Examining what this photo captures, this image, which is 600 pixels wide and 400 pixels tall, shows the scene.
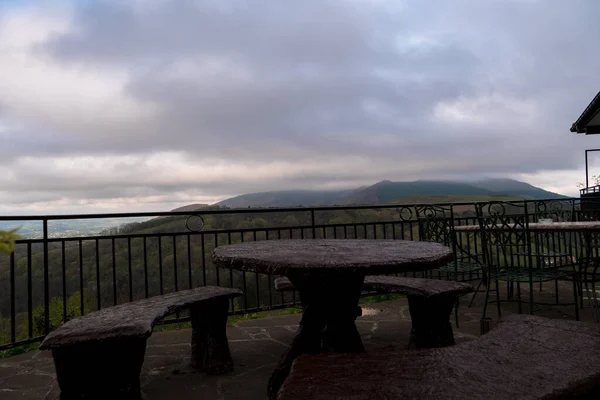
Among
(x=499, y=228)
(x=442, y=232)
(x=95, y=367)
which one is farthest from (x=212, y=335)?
(x=499, y=228)

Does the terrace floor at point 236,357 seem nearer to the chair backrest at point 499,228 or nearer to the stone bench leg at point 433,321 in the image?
the stone bench leg at point 433,321

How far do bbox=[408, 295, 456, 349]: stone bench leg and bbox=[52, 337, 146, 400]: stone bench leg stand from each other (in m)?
1.87

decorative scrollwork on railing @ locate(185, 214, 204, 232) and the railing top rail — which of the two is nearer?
the railing top rail

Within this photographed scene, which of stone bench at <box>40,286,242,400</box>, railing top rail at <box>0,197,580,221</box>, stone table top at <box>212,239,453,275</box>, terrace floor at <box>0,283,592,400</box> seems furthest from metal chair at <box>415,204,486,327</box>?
stone bench at <box>40,286,242,400</box>

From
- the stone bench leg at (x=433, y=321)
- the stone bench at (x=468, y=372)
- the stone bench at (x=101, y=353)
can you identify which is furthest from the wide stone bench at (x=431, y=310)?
the stone bench at (x=101, y=353)

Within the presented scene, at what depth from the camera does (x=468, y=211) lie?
6.16 m

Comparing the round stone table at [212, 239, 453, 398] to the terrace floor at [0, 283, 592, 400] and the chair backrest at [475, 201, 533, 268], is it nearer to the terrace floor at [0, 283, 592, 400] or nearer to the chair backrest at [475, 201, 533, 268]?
the terrace floor at [0, 283, 592, 400]

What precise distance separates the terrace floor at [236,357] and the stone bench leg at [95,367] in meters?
0.53

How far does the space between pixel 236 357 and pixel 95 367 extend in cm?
133

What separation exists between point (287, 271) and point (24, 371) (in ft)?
7.92

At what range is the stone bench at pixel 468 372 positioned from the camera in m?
1.20

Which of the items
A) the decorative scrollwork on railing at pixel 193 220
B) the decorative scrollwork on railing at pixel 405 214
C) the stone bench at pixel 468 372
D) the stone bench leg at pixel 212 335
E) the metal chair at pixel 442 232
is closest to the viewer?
the stone bench at pixel 468 372

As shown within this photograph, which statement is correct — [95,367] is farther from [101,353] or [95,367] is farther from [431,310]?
[431,310]

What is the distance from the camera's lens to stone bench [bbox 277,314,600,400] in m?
1.20
